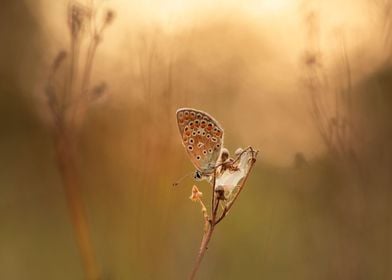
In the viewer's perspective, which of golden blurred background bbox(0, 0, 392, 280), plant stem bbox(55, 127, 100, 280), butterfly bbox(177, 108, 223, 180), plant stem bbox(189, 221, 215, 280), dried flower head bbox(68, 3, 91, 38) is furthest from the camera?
golden blurred background bbox(0, 0, 392, 280)

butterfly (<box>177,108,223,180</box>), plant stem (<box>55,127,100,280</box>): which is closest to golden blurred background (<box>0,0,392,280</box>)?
plant stem (<box>55,127,100,280</box>)

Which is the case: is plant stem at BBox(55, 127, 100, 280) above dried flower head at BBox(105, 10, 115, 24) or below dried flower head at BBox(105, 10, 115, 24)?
below

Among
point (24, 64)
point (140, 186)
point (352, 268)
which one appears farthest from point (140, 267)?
point (24, 64)

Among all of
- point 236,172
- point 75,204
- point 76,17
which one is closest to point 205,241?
point 236,172

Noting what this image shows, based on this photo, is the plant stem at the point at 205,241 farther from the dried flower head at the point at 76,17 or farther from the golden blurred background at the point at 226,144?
the dried flower head at the point at 76,17

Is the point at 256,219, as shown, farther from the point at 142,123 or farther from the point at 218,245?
the point at 142,123

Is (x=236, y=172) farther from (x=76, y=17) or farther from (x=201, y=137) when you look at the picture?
(x=76, y=17)

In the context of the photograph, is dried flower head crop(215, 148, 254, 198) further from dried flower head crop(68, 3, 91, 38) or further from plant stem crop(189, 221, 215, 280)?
dried flower head crop(68, 3, 91, 38)
